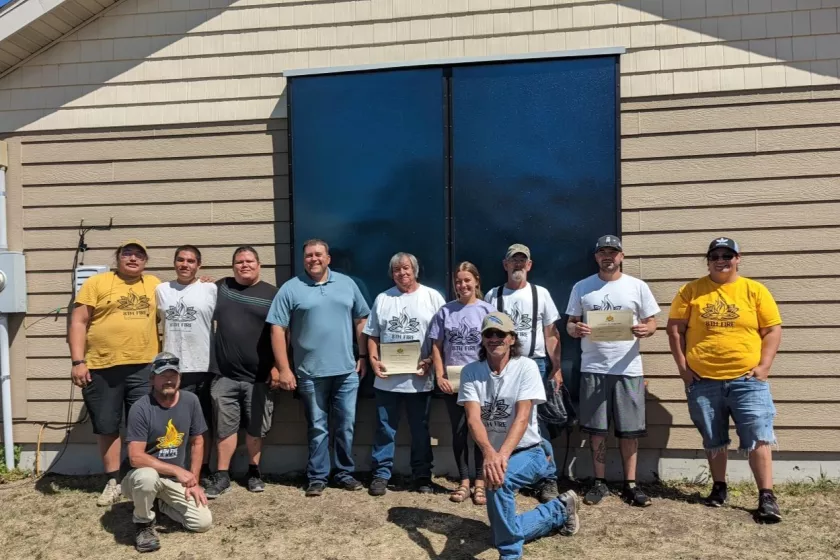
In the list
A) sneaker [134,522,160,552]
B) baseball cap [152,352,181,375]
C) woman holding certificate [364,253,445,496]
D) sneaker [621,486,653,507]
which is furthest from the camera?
woman holding certificate [364,253,445,496]

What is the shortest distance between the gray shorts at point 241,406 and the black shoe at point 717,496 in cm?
315

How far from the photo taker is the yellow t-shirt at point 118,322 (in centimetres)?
453

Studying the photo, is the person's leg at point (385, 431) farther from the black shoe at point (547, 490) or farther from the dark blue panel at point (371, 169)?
the black shoe at point (547, 490)

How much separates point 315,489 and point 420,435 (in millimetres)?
838

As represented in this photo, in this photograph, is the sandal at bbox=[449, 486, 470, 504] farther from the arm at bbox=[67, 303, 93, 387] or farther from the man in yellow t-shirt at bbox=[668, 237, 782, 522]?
the arm at bbox=[67, 303, 93, 387]

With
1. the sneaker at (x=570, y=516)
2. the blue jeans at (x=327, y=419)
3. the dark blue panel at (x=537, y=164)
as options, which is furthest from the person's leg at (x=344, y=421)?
the sneaker at (x=570, y=516)

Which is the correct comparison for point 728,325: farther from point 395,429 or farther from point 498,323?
point 395,429

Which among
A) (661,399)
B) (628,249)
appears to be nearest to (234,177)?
(628,249)

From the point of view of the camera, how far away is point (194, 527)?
155 inches

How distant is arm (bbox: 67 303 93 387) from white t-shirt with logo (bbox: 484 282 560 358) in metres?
2.95

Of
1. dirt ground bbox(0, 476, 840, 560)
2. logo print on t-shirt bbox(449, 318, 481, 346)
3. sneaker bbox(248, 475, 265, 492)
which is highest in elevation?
logo print on t-shirt bbox(449, 318, 481, 346)

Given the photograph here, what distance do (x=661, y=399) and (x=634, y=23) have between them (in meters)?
2.84

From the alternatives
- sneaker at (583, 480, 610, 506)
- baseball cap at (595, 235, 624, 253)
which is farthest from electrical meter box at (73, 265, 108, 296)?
sneaker at (583, 480, 610, 506)

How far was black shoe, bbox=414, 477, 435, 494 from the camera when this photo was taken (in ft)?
14.7
